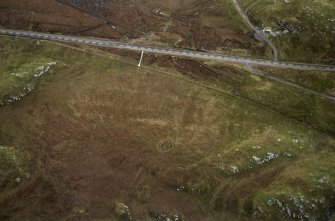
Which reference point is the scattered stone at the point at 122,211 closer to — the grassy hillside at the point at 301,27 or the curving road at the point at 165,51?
the curving road at the point at 165,51

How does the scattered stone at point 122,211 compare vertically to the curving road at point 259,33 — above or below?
below

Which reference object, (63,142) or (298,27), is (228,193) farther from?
(298,27)

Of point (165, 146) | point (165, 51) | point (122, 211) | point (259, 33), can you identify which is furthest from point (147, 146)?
point (259, 33)

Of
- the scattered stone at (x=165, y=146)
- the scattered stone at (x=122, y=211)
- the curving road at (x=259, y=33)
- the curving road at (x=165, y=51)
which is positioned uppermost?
the curving road at (x=259, y=33)

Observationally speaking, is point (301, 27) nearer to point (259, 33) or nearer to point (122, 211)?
point (259, 33)

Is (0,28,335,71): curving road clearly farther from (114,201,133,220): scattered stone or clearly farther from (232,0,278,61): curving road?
(114,201,133,220): scattered stone

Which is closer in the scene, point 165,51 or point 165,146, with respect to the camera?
point 165,146

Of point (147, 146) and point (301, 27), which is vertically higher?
point (301, 27)

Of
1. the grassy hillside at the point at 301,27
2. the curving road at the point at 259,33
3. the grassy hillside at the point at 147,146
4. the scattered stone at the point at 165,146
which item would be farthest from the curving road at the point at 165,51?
the scattered stone at the point at 165,146

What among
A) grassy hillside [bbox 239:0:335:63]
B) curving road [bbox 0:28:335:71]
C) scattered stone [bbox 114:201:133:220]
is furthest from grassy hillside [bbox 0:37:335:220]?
grassy hillside [bbox 239:0:335:63]
